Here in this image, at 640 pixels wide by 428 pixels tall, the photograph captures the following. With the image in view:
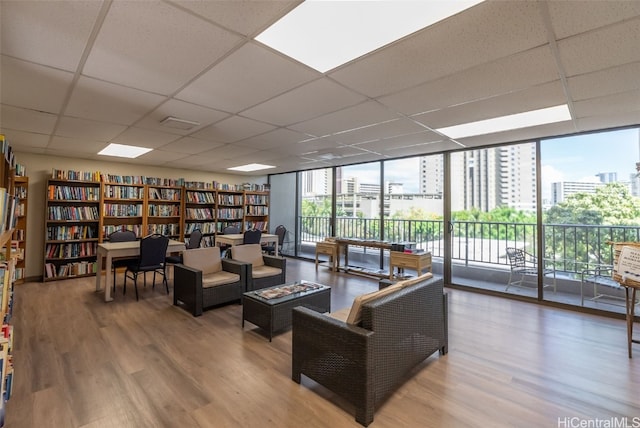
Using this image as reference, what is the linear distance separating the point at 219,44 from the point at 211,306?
300 cm

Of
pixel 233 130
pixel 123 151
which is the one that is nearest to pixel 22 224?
pixel 123 151

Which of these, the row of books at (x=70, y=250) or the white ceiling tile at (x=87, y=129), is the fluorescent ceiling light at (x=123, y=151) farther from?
the row of books at (x=70, y=250)

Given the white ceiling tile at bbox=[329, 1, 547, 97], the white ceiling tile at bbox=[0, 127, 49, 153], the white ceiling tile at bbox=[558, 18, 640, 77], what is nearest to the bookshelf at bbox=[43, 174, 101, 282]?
the white ceiling tile at bbox=[0, 127, 49, 153]

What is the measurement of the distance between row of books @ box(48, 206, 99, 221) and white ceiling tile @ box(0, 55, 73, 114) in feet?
9.89

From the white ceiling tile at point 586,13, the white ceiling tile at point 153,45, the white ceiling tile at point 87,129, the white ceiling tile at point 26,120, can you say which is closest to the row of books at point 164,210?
the white ceiling tile at point 87,129

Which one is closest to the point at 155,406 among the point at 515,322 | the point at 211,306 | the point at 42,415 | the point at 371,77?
the point at 42,415

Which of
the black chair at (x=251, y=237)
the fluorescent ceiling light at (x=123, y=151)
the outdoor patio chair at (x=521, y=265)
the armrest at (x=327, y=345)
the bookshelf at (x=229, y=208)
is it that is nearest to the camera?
the armrest at (x=327, y=345)

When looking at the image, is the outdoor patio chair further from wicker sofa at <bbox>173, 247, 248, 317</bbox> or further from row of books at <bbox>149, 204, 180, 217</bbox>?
row of books at <bbox>149, 204, 180, 217</bbox>

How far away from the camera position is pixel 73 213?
5262 mm

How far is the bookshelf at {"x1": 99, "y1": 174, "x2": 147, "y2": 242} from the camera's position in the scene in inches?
220

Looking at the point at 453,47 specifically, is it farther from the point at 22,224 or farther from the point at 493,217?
the point at 22,224

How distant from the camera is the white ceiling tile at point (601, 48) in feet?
5.33

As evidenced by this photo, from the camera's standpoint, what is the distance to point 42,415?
1.77 m

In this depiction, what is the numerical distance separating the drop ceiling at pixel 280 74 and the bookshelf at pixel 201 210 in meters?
2.77
